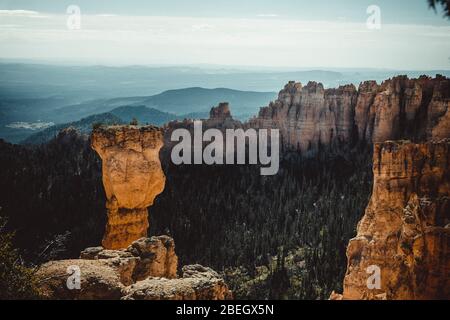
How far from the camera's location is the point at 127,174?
28688 mm

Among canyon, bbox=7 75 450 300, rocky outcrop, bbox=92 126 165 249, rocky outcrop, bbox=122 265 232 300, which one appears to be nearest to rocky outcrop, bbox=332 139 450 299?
canyon, bbox=7 75 450 300

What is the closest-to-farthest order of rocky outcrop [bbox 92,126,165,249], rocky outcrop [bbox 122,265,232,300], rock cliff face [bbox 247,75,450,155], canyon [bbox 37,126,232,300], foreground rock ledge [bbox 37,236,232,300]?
1. rocky outcrop [bbox 122,265,232,300]
2. foreground rock ledge [bbox 37,236,232,300]
3. canyon [bbox 37,126,232,300]
4. rocky outcrop [bbox 92,126,165,249]
5. rock cliff face [bbox 247,75,450,155]

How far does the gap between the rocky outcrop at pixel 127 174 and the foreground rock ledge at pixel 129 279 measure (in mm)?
5698

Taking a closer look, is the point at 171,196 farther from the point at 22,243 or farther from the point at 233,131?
the point at 22,243

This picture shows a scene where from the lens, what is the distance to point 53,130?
158m

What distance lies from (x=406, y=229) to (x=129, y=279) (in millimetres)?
10784

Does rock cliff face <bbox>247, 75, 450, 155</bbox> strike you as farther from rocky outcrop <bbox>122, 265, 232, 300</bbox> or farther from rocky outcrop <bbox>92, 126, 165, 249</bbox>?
rocky outcrop <bbox>122, 265, 232, 300</bbox>

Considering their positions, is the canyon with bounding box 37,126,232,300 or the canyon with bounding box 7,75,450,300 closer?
the canyon with bounding box 37,126,232,300

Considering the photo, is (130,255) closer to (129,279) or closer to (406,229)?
(129,279)

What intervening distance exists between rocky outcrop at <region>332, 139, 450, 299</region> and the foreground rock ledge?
682 cm

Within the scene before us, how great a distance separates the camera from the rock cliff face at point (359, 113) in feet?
251

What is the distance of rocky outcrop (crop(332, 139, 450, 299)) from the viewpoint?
18.4m

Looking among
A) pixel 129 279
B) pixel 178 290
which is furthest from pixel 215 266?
pixel 178 290

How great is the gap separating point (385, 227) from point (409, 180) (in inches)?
99.8
